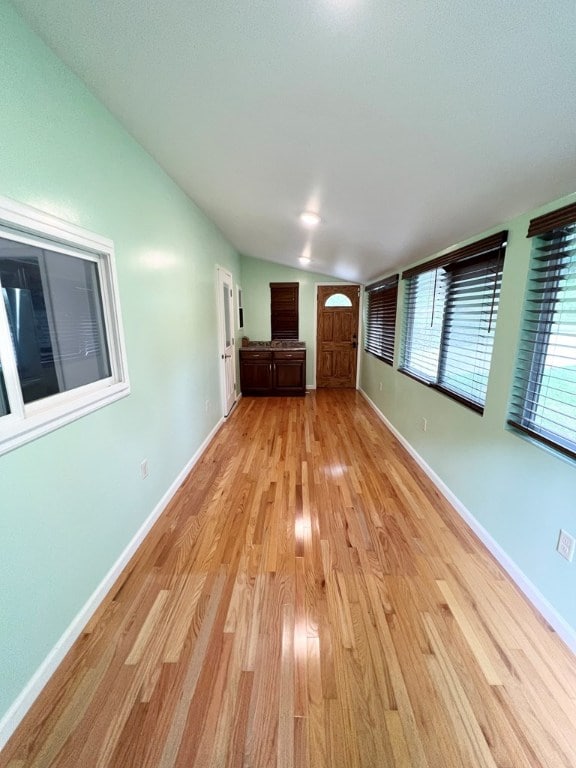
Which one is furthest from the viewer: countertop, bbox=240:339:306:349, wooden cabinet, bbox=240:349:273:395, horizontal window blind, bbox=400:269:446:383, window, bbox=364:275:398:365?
countertop, bbox=240:339:306:349

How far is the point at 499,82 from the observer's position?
2.77 ft

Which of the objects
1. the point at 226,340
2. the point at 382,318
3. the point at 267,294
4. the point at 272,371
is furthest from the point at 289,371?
the point at 382,318

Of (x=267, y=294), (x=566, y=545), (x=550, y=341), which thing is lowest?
(x=566, y=545)

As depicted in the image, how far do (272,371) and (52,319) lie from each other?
3.89 m

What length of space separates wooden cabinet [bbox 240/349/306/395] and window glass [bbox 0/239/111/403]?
11.3 feet

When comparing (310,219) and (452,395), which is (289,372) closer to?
(310,219)

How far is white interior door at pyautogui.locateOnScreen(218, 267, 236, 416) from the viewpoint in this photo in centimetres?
377

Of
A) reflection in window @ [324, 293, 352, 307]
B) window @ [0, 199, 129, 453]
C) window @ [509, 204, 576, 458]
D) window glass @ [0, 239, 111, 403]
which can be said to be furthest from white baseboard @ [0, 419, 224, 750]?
reflection in window @ [324, 293, 352, 307]

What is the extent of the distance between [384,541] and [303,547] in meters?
0.51

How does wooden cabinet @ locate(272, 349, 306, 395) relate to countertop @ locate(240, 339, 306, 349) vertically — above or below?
below

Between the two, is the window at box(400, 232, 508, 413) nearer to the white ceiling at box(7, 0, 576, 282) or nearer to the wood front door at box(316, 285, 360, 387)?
the white ceiling at box(7, 0, 576, 282)

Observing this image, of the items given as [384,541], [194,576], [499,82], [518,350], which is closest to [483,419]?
[518,350]

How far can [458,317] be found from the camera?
227 cm

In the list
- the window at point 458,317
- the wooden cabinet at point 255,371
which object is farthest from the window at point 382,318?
the wooden cabinet at point 255,371
